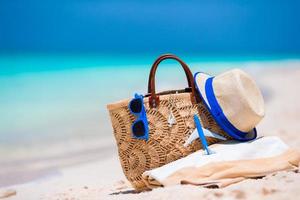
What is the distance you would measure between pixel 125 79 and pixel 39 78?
1144 mm

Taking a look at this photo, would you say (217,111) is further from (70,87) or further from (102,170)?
(70,87)

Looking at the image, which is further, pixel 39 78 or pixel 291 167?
pixel 39 78

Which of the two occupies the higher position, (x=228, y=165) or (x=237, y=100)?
(x=237, y=100)

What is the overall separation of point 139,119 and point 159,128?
0.30 feet

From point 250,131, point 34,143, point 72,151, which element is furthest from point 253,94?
point 34,143

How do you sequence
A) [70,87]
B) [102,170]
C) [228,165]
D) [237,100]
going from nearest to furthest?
[228,165], [237,100], [102,170], [70,87]

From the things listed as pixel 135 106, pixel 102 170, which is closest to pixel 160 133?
pixel 135 106

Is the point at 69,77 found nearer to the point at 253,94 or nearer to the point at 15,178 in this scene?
the point at 15,178

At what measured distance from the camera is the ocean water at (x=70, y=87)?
4723 mm

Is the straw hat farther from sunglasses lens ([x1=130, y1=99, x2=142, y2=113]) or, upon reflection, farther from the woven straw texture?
sunglasses lens ([x1=130, y1=99, x2=142, y2=113])

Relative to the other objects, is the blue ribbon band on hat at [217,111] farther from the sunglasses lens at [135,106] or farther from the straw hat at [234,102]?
the sunglasses lens at [135,106]

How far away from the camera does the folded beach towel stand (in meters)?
1.84

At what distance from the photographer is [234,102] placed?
2023 millimetres

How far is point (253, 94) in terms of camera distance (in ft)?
6.87
